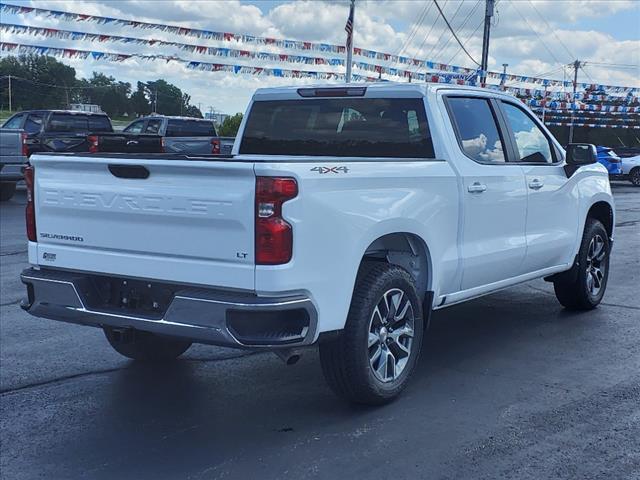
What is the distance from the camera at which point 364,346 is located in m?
4.48

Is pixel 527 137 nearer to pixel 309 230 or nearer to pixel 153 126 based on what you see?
pixel 309 230

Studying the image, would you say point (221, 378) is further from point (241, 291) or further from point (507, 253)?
point (507, 253)

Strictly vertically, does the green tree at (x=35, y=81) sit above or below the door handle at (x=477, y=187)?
above

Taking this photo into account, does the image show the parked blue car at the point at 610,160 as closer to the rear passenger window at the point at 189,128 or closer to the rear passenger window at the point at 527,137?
the rear passenger window at the point at 189,128

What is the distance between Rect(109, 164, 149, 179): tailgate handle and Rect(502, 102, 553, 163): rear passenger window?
10.5 feet

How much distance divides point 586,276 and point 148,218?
447cm

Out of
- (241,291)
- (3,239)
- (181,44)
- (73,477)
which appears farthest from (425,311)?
(181,44)

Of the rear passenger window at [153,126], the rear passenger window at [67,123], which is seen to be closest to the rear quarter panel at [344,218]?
the rear passenger window at [67,123]

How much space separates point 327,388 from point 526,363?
61.3 inches

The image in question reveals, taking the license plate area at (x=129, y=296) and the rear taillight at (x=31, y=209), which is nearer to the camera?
the license plate area at (x=129, y=296)

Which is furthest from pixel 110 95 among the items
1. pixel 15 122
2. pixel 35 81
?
pixel 15 122

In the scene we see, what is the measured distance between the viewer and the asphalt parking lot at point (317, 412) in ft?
13.1

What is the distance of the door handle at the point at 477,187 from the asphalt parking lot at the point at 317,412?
1250mm

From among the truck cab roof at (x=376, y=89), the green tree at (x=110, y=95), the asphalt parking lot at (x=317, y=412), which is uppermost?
the green tree at (x=110, y=95)
